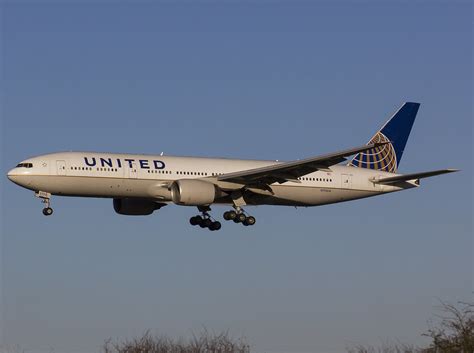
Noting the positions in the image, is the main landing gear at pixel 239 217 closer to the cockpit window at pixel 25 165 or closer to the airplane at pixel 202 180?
the airplane at pixel 202 180

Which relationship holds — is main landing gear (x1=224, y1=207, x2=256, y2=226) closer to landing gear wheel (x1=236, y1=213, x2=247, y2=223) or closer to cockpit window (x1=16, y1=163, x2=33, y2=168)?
landing gear wheel (x1=236, y1=213, x2=247, y2=223)

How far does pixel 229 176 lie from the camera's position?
6194cm

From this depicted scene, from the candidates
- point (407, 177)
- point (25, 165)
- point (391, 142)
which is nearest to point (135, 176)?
point (25, 165)

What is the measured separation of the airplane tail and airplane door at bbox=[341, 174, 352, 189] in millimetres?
3039

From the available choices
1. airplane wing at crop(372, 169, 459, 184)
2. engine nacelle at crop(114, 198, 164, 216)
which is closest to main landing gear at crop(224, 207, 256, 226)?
engine nacelle at crop(114, 198, 164, 216)

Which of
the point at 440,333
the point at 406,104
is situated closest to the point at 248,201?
the point at 406,104

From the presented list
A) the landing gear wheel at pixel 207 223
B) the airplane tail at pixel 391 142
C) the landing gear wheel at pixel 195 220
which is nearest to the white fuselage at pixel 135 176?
the landing gear wheel at pixel 207 223

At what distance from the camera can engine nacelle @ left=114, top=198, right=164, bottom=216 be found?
65125 millimetres

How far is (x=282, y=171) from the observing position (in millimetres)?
61625

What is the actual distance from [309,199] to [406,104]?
13.8 meters

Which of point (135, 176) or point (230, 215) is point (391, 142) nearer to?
point (230, 215)

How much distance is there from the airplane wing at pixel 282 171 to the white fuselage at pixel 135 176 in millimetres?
1011

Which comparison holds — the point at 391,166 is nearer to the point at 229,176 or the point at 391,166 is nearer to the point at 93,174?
the point at 229,176

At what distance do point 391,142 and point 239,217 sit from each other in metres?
15.2
